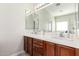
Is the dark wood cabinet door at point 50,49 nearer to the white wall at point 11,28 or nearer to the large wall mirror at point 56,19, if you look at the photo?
the large wall mirror at point 56,19

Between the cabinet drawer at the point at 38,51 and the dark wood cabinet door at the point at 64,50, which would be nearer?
the dark wood cabinet door at the point at 64,50

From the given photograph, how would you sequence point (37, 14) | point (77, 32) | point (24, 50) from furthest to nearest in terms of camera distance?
point (37, 14) → point (24, 50) → point (77, 32)

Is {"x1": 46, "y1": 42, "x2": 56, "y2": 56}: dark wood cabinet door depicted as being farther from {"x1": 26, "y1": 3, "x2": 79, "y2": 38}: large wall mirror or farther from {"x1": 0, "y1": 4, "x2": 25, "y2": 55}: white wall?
{"x1": 0, "y1": 4, "x2": 25, "y2": 55}: white wall

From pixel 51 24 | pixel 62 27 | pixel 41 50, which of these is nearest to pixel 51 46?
pixel 41 50

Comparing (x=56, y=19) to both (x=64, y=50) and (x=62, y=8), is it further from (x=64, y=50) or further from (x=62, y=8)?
(x=64, y=50)

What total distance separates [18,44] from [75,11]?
68.5 inches

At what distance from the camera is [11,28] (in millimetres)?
3246

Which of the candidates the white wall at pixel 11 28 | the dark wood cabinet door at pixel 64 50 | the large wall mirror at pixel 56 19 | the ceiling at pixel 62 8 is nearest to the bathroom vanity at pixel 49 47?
the dark wood cabinet door at pixel 64 50

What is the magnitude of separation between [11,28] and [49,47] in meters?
1.43

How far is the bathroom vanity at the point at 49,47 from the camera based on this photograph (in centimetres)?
156

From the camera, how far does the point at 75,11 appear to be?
2381mm

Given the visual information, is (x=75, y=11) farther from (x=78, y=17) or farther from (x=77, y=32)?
(x=77, y=32)

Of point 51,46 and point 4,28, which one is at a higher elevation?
point 4,28

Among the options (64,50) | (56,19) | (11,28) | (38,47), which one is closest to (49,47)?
(64,50)
